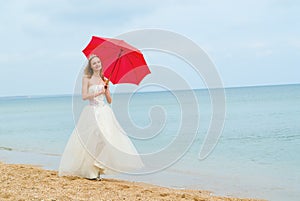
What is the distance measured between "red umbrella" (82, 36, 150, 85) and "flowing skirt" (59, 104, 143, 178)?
0.72 metres

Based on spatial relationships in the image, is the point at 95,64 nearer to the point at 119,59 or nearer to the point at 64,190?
the point at 119,59

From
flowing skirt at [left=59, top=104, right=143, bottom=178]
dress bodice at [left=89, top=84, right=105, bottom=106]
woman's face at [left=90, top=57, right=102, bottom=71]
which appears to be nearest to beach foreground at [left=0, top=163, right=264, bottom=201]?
flowing skirt at [left=59, top=104, right=143, bottom=178]

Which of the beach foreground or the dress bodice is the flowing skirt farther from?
the beach foreground

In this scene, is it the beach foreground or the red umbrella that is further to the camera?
the red umbrella

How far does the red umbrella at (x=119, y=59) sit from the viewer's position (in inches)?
269

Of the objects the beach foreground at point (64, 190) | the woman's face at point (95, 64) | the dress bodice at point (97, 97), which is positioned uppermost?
the woman's face at point (95, 64)

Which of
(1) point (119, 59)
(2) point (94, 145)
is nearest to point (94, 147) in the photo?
(2) point (94, 145)

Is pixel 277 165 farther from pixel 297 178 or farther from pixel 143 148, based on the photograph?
pixel 143 148

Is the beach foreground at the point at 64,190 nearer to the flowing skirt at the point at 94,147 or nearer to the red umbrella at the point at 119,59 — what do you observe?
the flowing skirt at the point at 94,147

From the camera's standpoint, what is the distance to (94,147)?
6.86 metres

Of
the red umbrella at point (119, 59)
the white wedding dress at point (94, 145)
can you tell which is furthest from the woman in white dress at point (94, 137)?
the red umbrella at point (119, 59)

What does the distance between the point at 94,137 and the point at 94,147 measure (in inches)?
7.1

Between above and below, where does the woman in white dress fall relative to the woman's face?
below

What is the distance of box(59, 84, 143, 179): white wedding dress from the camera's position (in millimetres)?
6852
